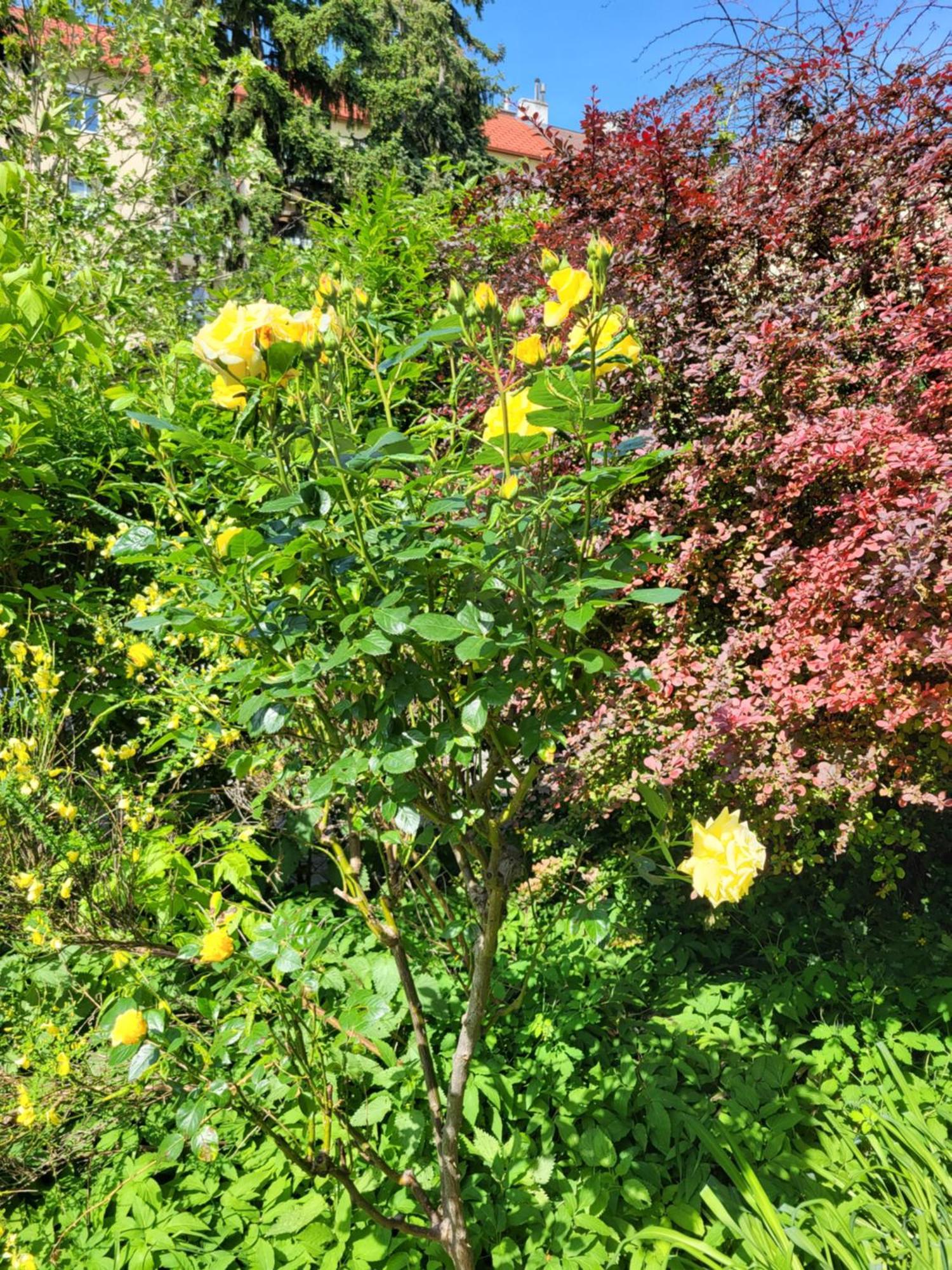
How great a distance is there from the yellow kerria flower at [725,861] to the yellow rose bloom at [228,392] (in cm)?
92

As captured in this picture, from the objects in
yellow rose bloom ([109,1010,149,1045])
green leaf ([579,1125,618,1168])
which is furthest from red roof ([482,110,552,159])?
yellow rose bloom ([109,1010,149,1045])

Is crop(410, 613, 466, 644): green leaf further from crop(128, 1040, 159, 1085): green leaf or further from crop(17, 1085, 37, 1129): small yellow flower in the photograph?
crop(17, 1085, 37, 1129): small yellow flower

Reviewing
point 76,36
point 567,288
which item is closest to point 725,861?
point 567,288

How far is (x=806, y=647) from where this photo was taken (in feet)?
6.62

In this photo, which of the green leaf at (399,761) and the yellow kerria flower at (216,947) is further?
the yellow kerria flower at (216,947)

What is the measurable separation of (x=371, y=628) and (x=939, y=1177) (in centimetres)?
172

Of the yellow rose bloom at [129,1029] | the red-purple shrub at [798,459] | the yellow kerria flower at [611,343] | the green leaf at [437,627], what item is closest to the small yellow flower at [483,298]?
the yellow kerria flower at [611,343]

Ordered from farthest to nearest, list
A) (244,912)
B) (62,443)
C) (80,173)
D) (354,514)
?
(80,173) < (62,443) < (244,912) < (354,514)

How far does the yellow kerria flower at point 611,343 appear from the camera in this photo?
962mm

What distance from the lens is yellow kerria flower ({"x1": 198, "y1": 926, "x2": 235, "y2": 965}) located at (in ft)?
4.06

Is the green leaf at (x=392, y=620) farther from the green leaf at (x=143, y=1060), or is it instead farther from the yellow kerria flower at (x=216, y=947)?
the green leaf at (x=143, y=1060)

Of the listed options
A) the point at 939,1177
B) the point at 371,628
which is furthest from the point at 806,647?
the point at 371,628

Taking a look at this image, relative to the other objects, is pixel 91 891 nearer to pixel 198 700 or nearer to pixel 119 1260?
pixel 198 700

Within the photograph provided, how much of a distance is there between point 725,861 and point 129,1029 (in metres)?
0.95
